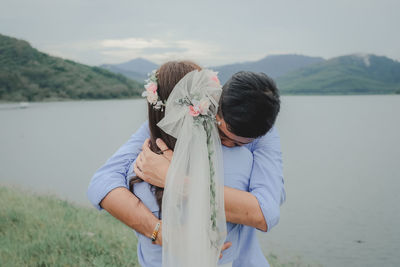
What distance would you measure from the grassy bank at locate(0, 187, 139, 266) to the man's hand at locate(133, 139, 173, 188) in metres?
2.57

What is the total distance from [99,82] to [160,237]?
212 ft

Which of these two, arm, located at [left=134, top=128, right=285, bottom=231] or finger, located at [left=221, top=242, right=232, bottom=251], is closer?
arm, located at [left=134, top=128, right=285, bottom=231]

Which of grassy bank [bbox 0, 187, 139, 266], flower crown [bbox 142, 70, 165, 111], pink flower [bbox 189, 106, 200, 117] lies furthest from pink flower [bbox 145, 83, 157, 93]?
grassy bank [bbox 0, 187, 139, 266]

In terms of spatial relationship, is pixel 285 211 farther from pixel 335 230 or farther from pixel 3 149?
pixel 3 149

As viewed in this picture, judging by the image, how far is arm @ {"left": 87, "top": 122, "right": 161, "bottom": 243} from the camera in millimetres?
1647

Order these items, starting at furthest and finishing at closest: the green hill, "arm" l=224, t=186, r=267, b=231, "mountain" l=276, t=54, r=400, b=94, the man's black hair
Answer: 1. "mountain" l=276, t=54, r=400, b=94
2. the green hill
3. "arm" l=224, t=186, r=267, b=231
4. the man's black hair

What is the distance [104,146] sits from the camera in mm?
21781

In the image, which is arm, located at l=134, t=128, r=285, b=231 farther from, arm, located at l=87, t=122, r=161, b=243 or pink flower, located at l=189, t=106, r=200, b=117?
pink flower, located at l=189, t=106, r=200, b=117

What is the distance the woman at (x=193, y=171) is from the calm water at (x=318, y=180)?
0.44 m

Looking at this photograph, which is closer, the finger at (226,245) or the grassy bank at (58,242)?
the finger at (226,245)

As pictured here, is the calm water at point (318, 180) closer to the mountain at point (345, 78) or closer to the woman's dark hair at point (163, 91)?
the woman's dark hair at point (163, 91)

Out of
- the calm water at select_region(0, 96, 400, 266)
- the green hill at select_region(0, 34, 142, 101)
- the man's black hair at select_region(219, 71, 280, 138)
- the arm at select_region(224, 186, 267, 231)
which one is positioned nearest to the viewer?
the man's black hair at select_region(219, 71, 280, 138)

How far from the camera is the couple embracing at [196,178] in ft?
5.15

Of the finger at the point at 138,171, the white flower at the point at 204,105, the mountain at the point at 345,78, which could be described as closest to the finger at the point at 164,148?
the finger at the point at 138,171
